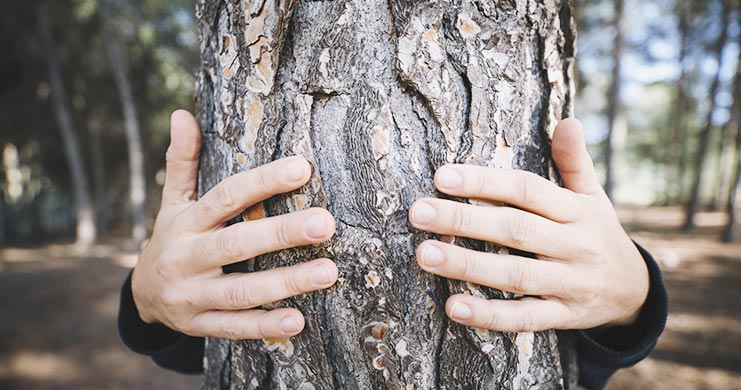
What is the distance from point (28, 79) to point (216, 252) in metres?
18.5

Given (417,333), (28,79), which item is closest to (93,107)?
(28,79)

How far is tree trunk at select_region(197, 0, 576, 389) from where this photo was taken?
0.97 meters

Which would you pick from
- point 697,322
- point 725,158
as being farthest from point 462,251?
point 725,158

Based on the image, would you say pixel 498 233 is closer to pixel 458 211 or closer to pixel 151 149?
pixel 458 211

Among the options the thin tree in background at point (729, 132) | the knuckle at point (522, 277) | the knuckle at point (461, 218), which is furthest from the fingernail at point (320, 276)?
the thin tree in background at point (729, 132)

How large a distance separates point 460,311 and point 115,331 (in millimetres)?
7125

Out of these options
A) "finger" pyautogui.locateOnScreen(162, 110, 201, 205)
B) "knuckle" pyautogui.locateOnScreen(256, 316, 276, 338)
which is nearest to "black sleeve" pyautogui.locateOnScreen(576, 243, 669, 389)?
"knuckle" pyautogui.locateOnScreen(256, 316, 276, 338)

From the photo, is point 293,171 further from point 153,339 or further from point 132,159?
point 132,159

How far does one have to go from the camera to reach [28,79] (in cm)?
1377

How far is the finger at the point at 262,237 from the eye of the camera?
2.85 feet

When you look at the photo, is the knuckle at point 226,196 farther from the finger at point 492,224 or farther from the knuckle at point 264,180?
the finger at point 492,224

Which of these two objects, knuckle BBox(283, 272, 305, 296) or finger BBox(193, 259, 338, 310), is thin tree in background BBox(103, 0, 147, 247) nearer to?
finger BBox(193, 259, 338, 310)

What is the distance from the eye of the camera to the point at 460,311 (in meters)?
0.90

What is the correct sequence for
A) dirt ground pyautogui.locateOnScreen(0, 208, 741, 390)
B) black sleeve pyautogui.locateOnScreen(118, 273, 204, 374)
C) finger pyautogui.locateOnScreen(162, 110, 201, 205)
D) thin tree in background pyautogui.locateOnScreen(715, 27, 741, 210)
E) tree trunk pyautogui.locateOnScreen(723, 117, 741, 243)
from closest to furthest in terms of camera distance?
finger pyautogui.locateOnScreen(162, 110, 201, 205) → black sleeve pyautogui.locateOnScreen(118, 273, 204, 374) → dirt ground pyautogui.locateOnScreen(0, 208, 741, 390) → tree trunk pyautogui.locateOnScreen(723, 117, 741, 243) → thin tree in background pyautogui.locateOnScreen(715, 27, 741, 210)
